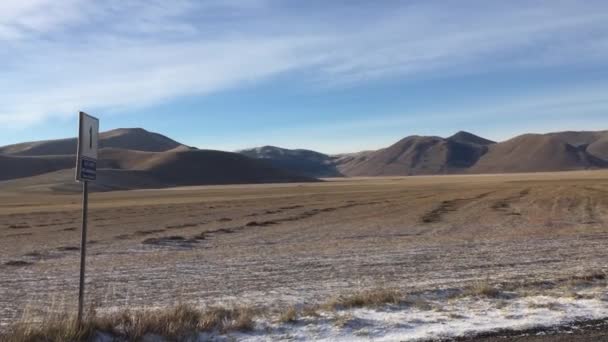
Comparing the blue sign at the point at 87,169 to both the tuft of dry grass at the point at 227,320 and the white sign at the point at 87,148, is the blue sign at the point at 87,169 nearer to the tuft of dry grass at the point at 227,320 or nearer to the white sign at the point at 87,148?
the white sign at the point at 87,148

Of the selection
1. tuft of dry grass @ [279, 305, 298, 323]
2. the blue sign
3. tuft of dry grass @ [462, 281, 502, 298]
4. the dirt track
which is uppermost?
the blue sign

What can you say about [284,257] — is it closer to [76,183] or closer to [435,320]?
[435,320]

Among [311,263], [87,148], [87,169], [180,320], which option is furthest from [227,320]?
[311,263]

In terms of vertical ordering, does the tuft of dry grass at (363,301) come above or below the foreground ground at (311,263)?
above

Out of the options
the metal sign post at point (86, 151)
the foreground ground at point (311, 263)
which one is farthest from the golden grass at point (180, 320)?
the foreground ground at point (311, 263)

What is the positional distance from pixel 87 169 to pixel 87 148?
0.29 metres

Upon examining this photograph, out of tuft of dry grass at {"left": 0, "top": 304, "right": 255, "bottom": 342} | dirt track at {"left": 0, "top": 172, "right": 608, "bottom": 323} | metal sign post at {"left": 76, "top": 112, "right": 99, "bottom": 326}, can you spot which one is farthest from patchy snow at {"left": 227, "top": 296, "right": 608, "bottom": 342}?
dirt track at {"left": 0, "top": 172, "right": 608, "bottom": 323}

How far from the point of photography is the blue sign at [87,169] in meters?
8.78

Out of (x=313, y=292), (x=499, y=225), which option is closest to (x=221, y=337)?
(x=313, y=292)

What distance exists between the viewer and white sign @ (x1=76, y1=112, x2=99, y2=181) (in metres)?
8.66

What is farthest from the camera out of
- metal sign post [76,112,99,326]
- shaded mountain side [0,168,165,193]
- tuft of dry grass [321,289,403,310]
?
shaded mountain side [0,168,165,193]

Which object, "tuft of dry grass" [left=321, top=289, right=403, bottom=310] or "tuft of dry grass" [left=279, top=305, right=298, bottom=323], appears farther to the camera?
"tuft of dry grass" [left=321, top=289, right=403, bottom=310]

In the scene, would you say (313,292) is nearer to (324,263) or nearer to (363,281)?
(363,281)

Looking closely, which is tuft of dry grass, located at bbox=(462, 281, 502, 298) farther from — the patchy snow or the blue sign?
the blue sign
